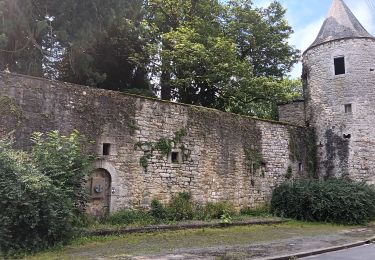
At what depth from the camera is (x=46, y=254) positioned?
27.2 feet

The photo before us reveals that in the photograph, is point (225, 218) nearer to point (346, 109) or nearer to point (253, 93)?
point (346, 109)

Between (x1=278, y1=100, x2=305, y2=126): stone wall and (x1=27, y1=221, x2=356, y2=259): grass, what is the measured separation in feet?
25.7

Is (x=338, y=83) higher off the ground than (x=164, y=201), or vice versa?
(x=338, y=83)

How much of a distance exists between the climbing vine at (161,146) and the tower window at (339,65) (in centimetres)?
894

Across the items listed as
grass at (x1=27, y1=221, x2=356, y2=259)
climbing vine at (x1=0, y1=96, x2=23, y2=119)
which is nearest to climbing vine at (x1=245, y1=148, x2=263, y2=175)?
grass at (x1=27, y1=221, x2=356, y2=259)

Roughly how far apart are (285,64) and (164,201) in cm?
1716

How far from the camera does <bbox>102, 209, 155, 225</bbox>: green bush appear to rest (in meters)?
12.2

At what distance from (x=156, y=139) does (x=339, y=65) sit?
10.4 meters

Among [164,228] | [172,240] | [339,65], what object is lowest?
[172,240]

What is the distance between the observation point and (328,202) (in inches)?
608

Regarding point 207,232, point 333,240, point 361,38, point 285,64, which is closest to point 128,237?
point 207,232

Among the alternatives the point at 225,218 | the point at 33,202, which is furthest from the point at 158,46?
the point at 33,202

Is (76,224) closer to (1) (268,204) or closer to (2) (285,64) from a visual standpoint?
(1) (268,204)

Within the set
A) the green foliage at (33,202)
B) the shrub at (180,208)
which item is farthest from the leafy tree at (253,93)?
the green foliage at (33,202)
